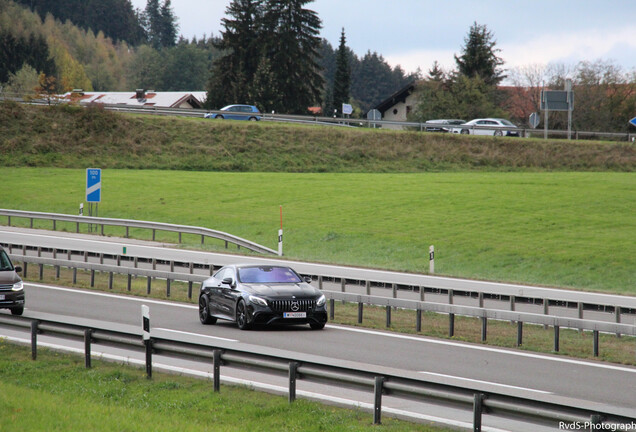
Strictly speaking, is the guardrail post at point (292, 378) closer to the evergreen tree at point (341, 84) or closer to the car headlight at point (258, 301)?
the car headlight at point (258, 301)

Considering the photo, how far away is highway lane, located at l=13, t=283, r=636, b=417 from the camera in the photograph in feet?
37.4

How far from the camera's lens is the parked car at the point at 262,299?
Answer: 16312mm

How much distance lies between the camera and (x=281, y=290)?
1652cm

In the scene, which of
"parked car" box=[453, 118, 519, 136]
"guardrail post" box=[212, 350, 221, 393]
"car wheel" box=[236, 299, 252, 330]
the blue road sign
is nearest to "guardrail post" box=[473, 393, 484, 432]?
"guardrail post" box=[212, 350, 221, 393]

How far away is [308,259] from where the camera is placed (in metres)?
28.6

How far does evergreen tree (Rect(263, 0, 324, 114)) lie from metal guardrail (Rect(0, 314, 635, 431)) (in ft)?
240

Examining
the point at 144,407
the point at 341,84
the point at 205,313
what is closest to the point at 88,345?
the point at 144,407

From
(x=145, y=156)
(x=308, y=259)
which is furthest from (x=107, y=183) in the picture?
(x=308, y=259)

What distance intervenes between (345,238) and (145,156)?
28.3 metres

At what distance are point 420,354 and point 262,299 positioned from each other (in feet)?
12.0

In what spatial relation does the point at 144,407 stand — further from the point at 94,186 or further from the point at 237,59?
the point at 237,59

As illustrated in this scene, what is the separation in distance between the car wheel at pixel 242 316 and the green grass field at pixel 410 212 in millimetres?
10212

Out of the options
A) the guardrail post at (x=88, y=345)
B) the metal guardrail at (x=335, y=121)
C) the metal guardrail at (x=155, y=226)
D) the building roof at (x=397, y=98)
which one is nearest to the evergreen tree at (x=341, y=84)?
the building roof at (x=397, y=98)

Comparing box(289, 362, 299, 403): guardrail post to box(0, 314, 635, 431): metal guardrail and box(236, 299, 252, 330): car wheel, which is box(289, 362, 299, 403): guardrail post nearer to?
box(0, 314, 635, 431): metal guardrail
